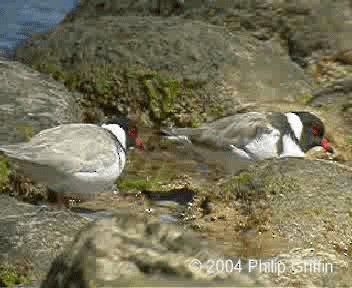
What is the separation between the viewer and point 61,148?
388 inches

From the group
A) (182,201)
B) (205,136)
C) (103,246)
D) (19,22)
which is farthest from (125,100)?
(103,246)

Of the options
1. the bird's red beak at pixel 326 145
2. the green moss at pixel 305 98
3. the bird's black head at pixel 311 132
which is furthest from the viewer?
the green moss at pixel 305 98

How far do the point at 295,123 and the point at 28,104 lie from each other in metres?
3.14

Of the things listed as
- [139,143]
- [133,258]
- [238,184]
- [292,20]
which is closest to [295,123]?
[139,143]

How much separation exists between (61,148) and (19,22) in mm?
10991

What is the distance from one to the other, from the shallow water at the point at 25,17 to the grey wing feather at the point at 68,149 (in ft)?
27.3

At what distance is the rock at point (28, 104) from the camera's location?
35.3ft

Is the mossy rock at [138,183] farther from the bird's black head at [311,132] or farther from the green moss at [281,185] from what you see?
the green moss at [281,185]

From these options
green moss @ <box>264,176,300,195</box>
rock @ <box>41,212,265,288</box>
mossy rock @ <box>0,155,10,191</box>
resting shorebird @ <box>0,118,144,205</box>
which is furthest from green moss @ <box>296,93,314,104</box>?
rock @ <box>41,212,265,288</box>

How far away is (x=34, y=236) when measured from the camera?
782 cm

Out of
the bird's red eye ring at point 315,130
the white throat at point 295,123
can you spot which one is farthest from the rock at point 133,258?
the bird's red eye ring at point 315,130

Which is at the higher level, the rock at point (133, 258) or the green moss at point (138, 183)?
the rock at point (133, 258)

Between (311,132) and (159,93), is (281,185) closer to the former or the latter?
(311,132)

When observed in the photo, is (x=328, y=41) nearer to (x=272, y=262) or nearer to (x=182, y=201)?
(x=182, y=201)
